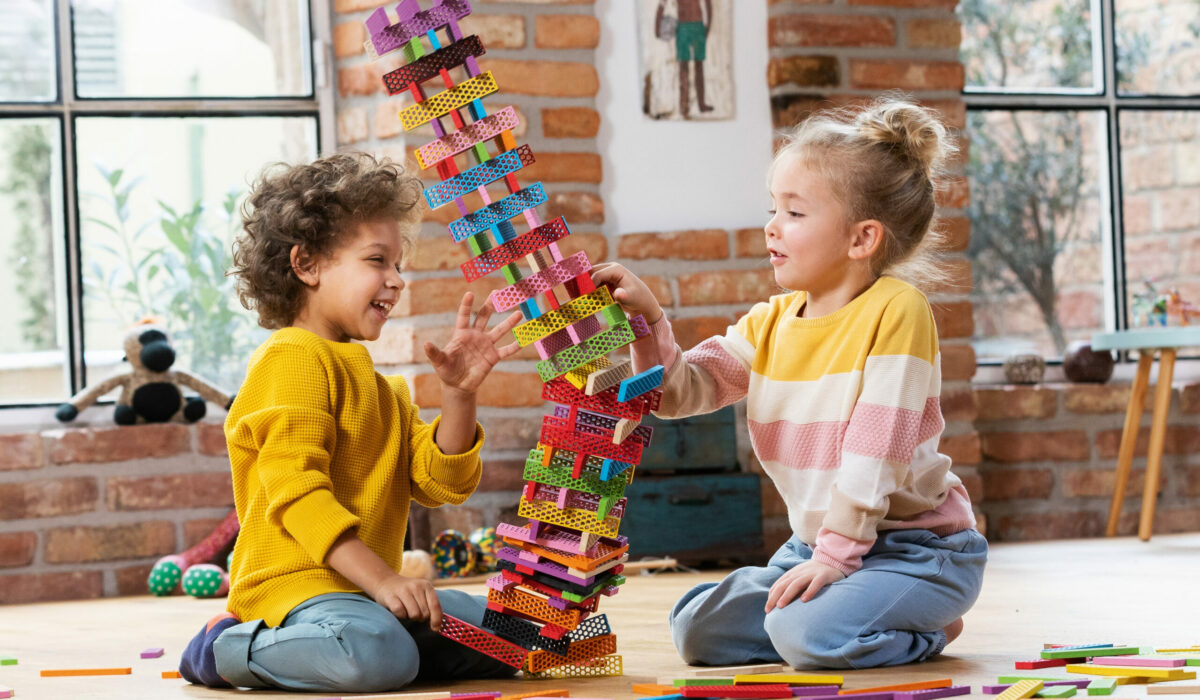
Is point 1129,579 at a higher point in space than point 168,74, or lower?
lower

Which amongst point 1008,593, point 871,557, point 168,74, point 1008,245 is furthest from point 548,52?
point 871,557

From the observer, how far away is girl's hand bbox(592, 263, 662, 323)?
64.1 inches

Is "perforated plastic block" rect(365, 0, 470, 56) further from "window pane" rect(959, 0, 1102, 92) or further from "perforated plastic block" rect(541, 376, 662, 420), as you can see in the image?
"window pane" rect(959, 0, 1102, 92)

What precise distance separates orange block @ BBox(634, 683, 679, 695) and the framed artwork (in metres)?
2.21

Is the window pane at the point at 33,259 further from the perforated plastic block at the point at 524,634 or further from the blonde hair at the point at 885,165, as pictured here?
the blonde hair at the point at 885,165

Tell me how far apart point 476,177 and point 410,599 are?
0.49m

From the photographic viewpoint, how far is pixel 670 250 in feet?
11.2

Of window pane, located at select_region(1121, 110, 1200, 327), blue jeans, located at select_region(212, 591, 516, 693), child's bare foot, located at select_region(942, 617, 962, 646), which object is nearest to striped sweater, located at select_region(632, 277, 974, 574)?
child's bare foot, located at select_region(942, 617, 962, 646)

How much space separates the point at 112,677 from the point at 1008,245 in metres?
2.91

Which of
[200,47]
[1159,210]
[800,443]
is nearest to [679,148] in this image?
[200,47]

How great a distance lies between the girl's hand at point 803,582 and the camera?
5.30 ft

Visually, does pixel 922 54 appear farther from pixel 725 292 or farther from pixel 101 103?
pixel 101 103

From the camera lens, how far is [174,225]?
3533 mm

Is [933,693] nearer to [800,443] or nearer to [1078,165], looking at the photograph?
[800,443]
